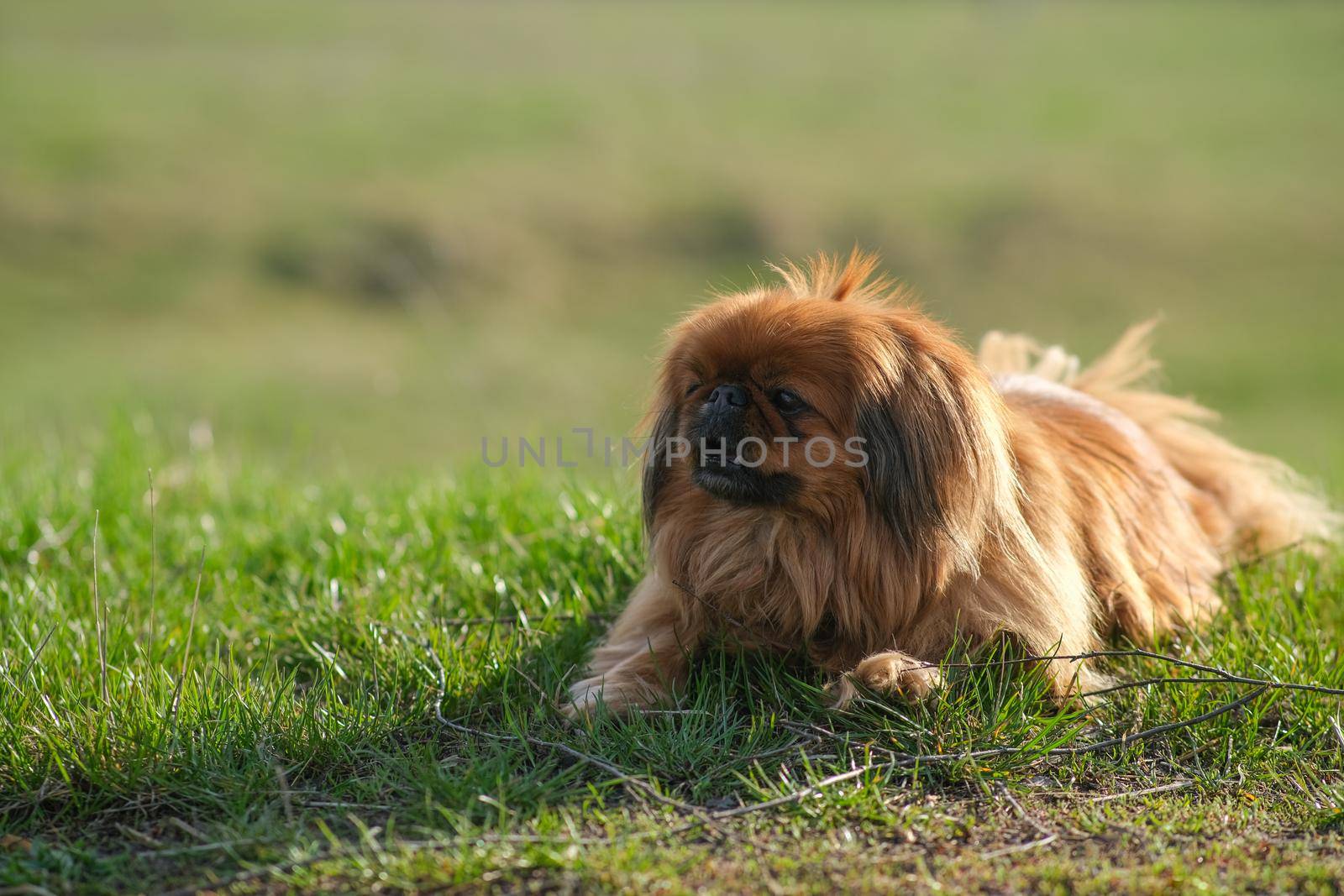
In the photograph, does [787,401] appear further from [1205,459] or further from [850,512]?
A: [1205,459]

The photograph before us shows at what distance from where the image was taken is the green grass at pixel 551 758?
8.26ft

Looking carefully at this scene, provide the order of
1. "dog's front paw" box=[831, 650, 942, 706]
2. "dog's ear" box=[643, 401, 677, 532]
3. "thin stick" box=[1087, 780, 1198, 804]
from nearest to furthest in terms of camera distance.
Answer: "thin stick" box=[1087, 780, 1198, 804] → "dog's front paw" box=[831, 650, 942, 706] → "dog's ear" box=[643, 401, 677, 532]

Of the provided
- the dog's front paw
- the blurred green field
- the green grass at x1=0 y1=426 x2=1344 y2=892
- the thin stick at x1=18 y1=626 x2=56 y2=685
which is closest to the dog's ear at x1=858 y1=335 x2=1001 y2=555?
the dog's front paw

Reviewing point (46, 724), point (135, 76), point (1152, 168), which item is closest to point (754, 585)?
point (46, 724)

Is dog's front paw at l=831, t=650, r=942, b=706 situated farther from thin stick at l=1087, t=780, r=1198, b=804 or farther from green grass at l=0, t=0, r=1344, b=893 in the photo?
thin stick at l=1087, t=780, r=1198, b=804

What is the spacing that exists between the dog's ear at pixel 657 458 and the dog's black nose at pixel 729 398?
311 mm

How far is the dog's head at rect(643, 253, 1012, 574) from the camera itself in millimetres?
3117

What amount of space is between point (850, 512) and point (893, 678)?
17.4 inches

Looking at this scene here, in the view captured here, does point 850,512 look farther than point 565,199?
No

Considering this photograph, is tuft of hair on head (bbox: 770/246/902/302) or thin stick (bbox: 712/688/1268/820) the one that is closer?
thin stick (bbox: 712/688/1268/820)

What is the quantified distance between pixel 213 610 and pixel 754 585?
1.94 metres

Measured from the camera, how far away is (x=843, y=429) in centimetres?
314

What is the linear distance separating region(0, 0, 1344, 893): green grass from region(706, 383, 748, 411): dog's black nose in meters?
0.71

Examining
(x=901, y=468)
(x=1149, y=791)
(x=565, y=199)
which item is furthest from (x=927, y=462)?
(x=565, y=199)
